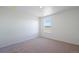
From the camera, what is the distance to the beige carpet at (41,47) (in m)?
1.97

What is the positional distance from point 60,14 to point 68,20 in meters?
0.18

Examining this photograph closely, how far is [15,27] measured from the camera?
6.41ft

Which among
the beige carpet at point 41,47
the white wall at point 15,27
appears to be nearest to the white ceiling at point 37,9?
the white wall at point 15,27

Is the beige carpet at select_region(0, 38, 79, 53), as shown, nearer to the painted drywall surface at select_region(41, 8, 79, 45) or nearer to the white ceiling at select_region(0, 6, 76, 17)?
the painted drywall surface at select_region(41, 8, 79, 45)

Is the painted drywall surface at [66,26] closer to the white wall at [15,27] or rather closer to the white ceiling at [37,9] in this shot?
the white ceiling at [37,9]

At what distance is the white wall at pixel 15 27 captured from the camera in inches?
75.2

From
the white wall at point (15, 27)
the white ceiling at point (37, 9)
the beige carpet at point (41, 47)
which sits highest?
the white ceiling at point (37, 9)

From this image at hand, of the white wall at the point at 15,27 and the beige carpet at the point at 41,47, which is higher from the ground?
the white wall at the point at 15,27

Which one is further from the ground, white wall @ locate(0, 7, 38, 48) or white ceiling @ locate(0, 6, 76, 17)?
white ceiling @ locate(0, 6, 76, 17)

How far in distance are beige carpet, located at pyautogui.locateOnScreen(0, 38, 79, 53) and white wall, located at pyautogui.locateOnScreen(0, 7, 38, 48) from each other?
0.34ft

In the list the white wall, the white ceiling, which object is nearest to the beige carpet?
the white wall

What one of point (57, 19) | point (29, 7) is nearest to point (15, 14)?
point (29, 7)

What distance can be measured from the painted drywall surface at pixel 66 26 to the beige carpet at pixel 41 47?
111mm

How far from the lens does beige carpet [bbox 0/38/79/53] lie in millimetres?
1973
